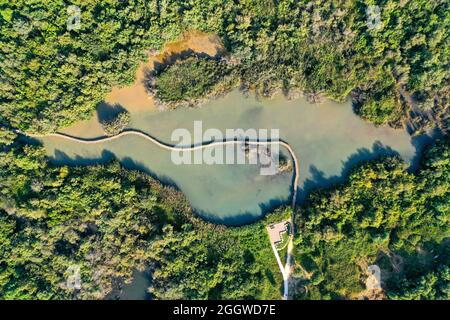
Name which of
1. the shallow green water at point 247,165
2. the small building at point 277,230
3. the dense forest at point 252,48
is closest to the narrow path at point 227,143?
the shallow green water at point 247,165

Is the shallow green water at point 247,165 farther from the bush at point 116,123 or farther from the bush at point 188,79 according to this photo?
the bush at point 188,79

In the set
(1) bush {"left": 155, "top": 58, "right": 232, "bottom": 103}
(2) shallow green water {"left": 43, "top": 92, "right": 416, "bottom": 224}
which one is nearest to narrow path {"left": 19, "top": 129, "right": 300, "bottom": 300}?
(2) shallow green water {"left": 43, "top": 92, "right": 416, "bottom": 224}

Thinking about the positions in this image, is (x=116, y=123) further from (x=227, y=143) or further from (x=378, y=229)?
(x=378, y=229)

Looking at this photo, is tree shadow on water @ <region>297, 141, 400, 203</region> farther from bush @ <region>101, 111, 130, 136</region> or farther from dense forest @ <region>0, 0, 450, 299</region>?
bush @ <region>101, 111, 130, 136</region>
